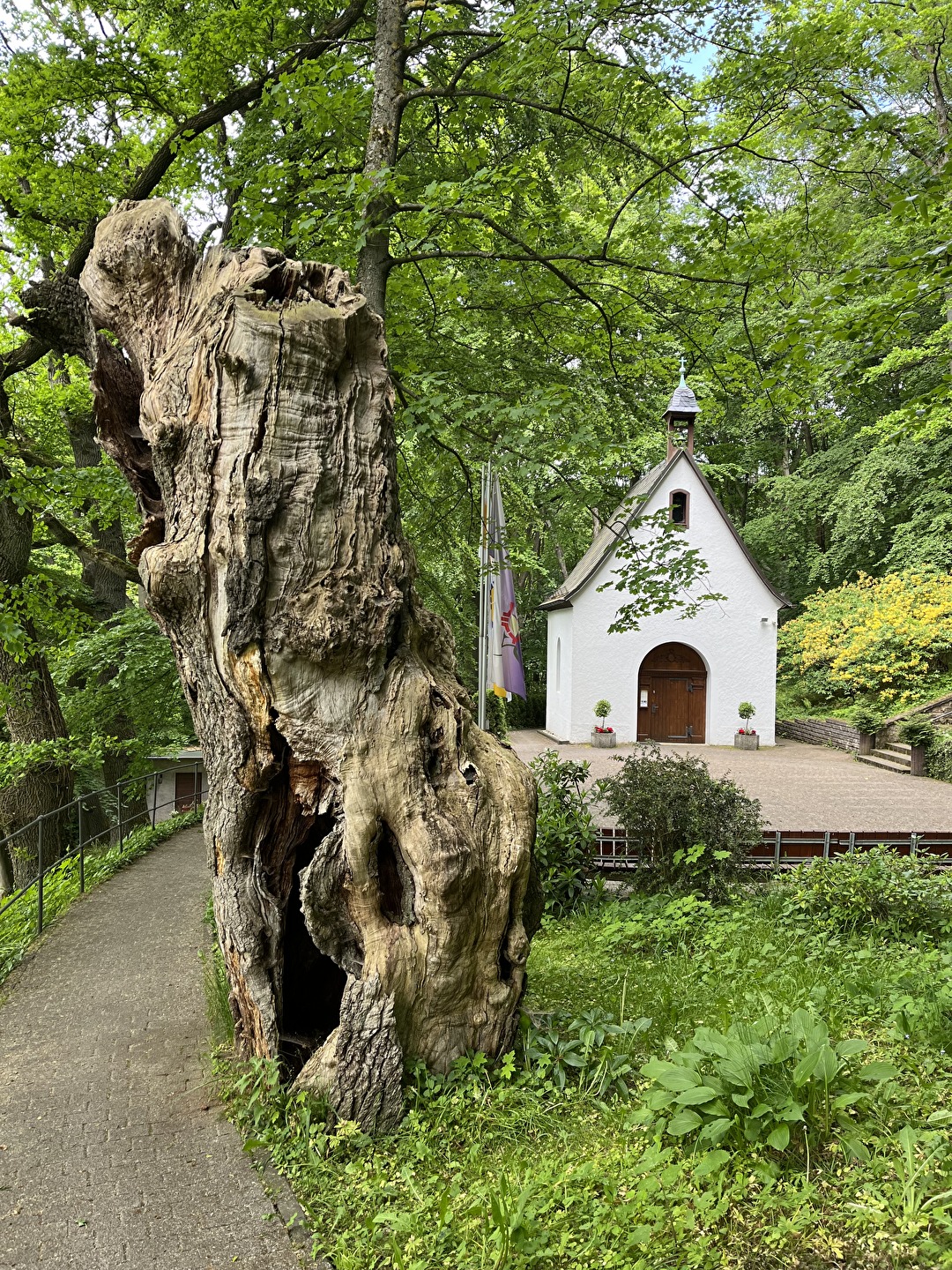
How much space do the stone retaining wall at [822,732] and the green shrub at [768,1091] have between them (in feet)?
68.7

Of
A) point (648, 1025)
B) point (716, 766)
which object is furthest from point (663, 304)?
point (716, 766)

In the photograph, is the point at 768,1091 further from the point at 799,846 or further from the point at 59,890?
the point at 59,890

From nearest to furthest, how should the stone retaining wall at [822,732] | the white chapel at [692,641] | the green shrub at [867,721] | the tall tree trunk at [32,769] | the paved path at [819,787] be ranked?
the tall tree trunk at [32,769] → the paved path at [819,787] → the green shrub at [867,721] → the stone retaining wall at [822,732] → the white chapel at [692,641]

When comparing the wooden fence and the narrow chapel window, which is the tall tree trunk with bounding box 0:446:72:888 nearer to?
the wooden fence

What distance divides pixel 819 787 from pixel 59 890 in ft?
44.2

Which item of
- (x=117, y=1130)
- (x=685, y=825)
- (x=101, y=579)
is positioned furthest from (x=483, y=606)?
(x=117, y=1130)

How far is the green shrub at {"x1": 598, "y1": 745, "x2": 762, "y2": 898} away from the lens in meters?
8.18

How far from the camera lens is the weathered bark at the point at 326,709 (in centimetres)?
404

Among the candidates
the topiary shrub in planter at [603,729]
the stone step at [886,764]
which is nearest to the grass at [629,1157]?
the stone step at [886,764]

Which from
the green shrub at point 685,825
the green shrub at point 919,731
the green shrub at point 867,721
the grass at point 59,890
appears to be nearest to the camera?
the grass at point 59,890

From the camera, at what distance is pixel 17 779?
10.9m

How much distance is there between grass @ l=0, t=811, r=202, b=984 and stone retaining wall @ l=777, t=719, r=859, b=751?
58.9ft

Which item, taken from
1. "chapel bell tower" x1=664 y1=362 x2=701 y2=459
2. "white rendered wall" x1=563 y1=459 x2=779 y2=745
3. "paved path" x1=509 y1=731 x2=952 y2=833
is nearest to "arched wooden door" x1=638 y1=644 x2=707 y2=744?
"white rendered wall" x1=563 y1=459 x2=779 y2=745

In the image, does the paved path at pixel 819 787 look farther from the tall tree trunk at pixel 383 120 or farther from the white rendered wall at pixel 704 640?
the tall tree trunk at pixel 383 120
